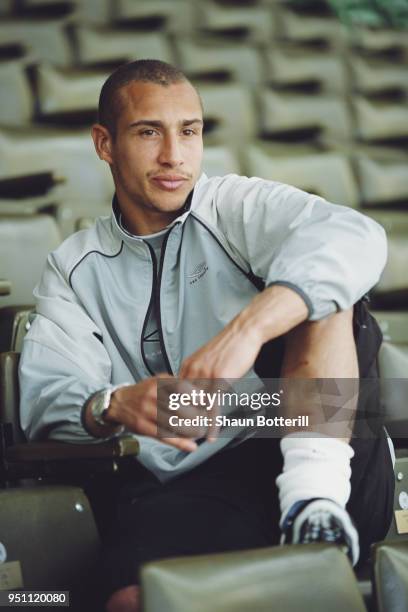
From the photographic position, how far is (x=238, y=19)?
7.45ft

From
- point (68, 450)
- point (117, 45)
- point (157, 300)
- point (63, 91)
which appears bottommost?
point (68, 450)

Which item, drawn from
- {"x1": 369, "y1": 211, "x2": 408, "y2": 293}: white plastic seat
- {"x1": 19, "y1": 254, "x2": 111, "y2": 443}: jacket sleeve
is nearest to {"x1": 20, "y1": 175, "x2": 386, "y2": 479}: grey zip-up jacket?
{"x1": 19, "y1": 254, "x2": 111, "y2": 443}: jacket sleeve

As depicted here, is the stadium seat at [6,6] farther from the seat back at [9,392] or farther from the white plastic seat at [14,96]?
the seat back at [9,392]

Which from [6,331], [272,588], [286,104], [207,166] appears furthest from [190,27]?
[272,588]

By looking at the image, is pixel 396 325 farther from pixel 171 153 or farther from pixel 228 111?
pixel 228 111

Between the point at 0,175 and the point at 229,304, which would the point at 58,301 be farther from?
the point at 0,175

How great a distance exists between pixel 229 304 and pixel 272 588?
27 centimetres

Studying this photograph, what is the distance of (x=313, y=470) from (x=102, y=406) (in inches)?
6.3

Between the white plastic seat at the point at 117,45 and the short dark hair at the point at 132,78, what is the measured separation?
1.08m

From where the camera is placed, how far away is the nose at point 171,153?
0.77 m

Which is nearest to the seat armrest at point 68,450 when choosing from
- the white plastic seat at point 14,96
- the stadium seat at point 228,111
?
the white plastic seat at point 14,96

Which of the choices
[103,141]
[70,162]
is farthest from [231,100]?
[103,141]

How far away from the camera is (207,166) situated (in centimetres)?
144

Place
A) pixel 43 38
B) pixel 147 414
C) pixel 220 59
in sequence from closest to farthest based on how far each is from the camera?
pixel 147 414 → pixel 43 38 → pixel 220 59
